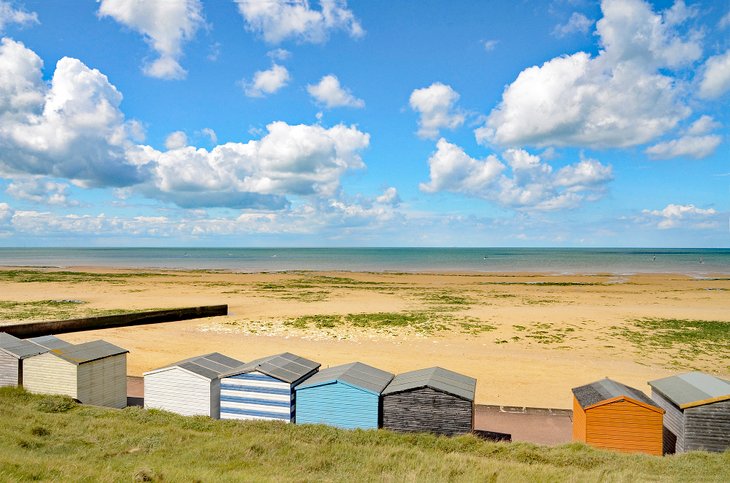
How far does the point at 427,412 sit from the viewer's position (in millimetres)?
13172

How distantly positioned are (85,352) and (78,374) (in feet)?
3.09

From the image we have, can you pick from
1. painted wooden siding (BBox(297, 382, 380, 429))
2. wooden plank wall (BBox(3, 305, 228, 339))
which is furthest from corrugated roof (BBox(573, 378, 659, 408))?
wooden plank wall (BBox(3, 305, 228, 339))

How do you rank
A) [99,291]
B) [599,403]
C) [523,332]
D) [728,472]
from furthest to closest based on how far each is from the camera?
1. [99,291]
2. [523,332]
3. [599,403]
4. [728,472]

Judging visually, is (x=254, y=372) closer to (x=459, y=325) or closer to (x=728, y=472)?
(x=728, y=472)

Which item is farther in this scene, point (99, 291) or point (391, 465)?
point (99, 291)

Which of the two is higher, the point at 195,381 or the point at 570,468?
the point at 195,381

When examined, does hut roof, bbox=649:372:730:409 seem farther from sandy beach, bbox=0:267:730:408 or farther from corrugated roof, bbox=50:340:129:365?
corrugated roof, bbox=50:340:129:365

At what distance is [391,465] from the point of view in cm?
1101

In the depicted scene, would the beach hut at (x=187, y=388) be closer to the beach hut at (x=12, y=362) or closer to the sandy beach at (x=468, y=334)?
the beach hut at (x=12, y=362)

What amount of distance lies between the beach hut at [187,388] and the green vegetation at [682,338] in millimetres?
22207

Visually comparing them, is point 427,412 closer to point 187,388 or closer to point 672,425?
point 672,425

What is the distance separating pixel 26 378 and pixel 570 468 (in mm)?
16105

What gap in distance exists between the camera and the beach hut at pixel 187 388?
14.5m

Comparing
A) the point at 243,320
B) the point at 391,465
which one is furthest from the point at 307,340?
the point at 391,465
